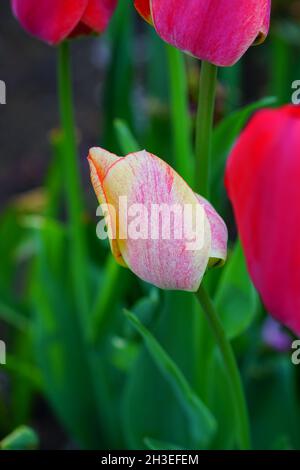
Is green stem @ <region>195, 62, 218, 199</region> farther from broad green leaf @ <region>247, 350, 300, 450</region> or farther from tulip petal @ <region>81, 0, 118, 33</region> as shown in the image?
broad green leaf @ <region>247, 350, 300, 450</region>

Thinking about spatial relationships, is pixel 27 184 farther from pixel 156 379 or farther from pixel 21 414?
pixel 156 379

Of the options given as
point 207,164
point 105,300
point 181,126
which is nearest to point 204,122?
point 207,164

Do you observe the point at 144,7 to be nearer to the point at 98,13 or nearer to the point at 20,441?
the point at 98,13

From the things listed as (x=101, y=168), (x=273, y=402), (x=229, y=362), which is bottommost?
(x=273, y=402)

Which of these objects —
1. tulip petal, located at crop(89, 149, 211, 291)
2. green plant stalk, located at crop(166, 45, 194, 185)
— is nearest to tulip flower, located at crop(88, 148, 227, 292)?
tulip petal, located at crop(89, 149, 211, 291)

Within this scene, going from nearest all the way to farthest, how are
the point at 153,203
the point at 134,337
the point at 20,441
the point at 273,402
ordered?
the point at 153,203 < the point at 20,441 < the point at 134,337 < the point at 273,402
